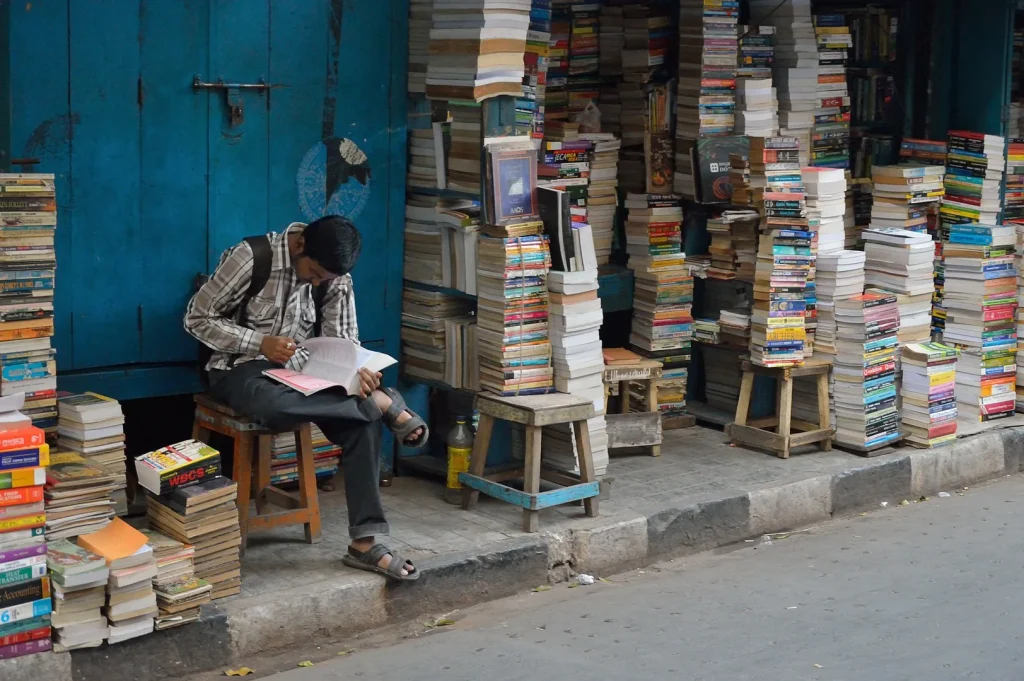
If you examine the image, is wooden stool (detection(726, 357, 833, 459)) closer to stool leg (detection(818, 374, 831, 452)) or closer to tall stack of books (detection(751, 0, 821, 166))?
stool leg (detection(818, 374, 831, 452))

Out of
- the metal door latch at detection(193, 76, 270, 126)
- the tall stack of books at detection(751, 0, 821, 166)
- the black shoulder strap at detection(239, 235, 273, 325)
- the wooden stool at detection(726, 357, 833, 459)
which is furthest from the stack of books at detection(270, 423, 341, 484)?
the tall stack of books at detection(751, 0, 821, 166)

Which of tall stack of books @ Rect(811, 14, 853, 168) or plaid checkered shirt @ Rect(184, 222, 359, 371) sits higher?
tall stack of books @ Rect(811, 14, 853, 168)

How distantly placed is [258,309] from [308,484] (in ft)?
2.61

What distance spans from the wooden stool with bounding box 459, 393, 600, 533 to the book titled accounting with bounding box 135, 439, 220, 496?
5.07ft

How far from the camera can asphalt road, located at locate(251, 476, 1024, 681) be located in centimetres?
552

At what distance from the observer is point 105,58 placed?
244 inches

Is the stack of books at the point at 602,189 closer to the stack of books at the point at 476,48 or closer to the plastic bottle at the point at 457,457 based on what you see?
the stack of books at the point at 476,48

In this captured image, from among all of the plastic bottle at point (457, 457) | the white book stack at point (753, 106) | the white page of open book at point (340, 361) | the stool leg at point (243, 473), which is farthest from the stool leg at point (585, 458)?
the white book stack at point (753, 106)

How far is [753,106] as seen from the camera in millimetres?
8883

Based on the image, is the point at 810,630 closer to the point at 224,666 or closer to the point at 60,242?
the point at 224,666

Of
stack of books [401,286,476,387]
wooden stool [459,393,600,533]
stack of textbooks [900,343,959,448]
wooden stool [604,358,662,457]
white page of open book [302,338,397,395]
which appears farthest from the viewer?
stack of textbooks [900,343,959,448]

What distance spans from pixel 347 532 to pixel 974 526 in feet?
11.3

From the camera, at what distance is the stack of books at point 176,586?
207 inches

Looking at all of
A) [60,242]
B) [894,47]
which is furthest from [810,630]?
[894,47]
